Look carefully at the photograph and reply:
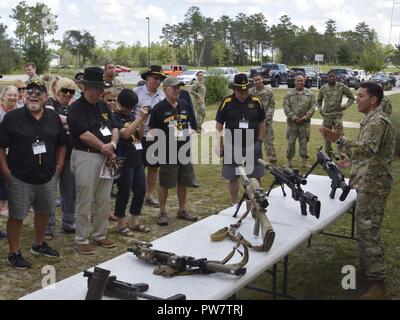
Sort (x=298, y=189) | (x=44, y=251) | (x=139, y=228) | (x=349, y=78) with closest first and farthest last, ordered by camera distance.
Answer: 1. (x=298, y=189)
2. (x=44, y=251)
3. (x=139, y=228)
4. (x=349, y=78)

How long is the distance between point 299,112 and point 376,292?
507 centimetres

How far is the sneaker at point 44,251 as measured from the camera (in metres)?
4.77

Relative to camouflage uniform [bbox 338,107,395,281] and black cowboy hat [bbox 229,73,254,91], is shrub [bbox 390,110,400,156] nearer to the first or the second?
black cowboy hat [bbox 229,73,254,91]

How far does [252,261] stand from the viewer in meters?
2.95

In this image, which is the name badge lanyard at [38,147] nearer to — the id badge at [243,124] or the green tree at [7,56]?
the id badge at [243,124]

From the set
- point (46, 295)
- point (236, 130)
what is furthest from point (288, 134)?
point (46, 295)

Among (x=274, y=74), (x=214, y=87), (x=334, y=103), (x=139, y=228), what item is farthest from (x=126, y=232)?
(x=274, y=74)

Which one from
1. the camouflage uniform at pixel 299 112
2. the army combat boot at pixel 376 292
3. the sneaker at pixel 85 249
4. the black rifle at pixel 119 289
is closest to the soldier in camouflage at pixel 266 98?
the camouflage uniform at pixel 299 112

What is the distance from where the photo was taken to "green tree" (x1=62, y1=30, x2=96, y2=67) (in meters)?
68.7

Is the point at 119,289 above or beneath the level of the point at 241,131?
beneath

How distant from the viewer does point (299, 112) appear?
341 inches

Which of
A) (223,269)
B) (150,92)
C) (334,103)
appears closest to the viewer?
Result: (223,269)

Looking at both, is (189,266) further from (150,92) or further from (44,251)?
(150,92)

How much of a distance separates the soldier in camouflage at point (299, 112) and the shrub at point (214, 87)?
473 inches
